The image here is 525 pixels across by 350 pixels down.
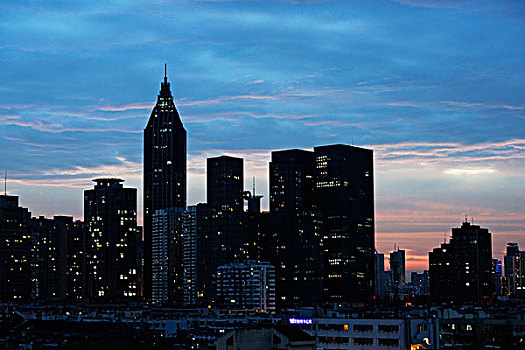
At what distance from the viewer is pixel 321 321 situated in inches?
5595

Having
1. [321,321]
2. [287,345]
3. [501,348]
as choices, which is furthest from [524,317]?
[287,345]

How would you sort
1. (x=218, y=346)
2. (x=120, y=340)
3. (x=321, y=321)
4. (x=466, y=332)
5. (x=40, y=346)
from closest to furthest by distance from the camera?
(x=218, y=346), (x=321, y=321), (x=466, y=332), (x=40, y=346), (x=120, y=340)

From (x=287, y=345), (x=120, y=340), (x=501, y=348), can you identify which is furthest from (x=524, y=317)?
(x=287, y=345)

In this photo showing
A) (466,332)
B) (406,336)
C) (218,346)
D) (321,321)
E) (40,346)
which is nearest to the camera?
(218,346)

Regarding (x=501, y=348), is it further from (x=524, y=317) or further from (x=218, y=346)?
(x=218, y=346)

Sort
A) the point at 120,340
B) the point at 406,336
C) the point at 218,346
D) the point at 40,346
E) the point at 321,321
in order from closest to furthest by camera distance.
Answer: the point at 218,346 → the point at 406,336 → the point at 321,321 → the point at 40,346 → the point at 120,340

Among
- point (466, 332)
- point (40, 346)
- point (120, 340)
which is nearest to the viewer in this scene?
point (466, 332)

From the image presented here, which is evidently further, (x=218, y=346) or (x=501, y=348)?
(x=501, y=348)

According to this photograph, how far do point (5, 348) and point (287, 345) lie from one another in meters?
78.5

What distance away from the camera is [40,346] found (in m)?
176

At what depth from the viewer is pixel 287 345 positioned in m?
105

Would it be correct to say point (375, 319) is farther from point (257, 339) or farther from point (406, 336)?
point (257, 339)

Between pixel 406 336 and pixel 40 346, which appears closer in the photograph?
pixel 406 336

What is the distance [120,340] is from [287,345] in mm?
93059
